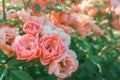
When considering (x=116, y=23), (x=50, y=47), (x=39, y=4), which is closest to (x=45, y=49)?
(x=50, y=47)

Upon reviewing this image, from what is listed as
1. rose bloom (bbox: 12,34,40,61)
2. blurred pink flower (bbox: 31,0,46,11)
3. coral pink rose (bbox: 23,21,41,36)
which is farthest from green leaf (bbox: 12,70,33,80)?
blurred pink flower (bbox: 31,0,46,11)

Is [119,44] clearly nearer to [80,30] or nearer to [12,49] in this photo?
[80,30]

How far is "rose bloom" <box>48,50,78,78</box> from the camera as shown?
1717 mm

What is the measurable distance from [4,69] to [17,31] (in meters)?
0.19

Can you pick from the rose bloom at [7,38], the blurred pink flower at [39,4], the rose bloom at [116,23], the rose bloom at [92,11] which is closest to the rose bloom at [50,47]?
the rose bloom at [7,38]

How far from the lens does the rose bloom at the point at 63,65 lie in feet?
5.63

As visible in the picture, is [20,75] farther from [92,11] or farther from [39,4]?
[92,11]

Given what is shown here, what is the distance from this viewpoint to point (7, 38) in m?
1.83

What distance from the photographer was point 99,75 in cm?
285

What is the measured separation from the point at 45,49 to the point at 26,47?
0.28 feet

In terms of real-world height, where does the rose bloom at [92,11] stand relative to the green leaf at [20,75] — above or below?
below

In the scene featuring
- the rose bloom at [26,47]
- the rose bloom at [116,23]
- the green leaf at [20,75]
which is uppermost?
the rose bloom at [26,47]

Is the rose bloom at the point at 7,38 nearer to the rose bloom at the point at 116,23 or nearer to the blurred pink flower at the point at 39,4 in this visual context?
the blurred pink flower at the point at 39,4

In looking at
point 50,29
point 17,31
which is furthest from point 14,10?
point 50,29
